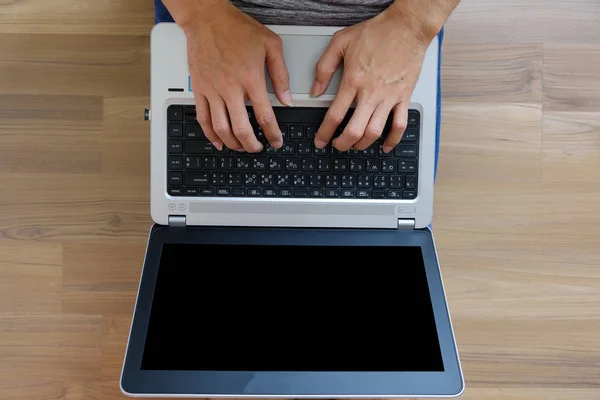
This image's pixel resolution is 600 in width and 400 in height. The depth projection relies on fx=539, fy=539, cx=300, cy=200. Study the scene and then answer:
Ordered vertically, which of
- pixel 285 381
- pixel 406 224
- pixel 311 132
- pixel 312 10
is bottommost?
pixel 285 381

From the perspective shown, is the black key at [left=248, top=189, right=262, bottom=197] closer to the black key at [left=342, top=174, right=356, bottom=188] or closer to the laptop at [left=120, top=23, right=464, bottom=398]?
the laptop at [left=120, top=23, right=464, bottom=398]

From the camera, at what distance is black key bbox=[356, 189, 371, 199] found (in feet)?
2.27

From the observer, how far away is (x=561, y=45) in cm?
97

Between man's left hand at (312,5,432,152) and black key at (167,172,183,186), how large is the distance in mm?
179

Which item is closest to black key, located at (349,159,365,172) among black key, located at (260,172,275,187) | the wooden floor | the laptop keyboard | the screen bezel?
the laptop keyboard

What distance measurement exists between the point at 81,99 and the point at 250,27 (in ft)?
1.47

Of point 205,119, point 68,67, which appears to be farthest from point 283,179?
point 68,67

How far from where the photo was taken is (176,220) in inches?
27.0

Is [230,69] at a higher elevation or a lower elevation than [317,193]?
higher

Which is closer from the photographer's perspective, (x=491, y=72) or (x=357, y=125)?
(x=357, y=125)

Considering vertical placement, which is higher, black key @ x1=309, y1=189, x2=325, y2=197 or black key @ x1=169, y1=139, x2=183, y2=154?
black key @ x1=169, y1=139, x2=183, y2=154

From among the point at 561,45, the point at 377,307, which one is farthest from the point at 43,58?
the point at 561,45

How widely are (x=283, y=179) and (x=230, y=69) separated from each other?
0.49ft

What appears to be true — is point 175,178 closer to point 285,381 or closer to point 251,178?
point 251,178
